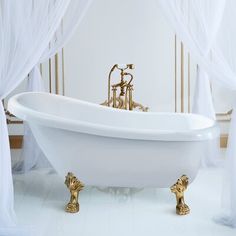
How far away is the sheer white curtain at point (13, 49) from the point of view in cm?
320

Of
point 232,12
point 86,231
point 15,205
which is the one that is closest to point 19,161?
point 15,205

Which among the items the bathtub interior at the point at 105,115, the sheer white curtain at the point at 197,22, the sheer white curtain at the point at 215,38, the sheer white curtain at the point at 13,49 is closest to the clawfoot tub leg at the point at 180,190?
the sheer white curtain at the point at 215,38

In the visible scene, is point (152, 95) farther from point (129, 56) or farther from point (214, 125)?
point (214, 125)

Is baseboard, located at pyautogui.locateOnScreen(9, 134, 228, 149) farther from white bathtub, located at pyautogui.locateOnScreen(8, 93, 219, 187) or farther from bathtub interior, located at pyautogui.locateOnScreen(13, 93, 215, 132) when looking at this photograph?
white bathtub, located at pyautogui.locateOnScreen(8, 93, 219, 187)

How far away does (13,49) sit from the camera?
327cm

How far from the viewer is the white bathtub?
11.2 feet

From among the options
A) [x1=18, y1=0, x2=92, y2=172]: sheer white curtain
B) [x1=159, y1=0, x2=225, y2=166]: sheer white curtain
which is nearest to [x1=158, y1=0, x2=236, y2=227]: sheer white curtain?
[x1=159, y1=0, x2=225, y2=166]: sheer white curtain

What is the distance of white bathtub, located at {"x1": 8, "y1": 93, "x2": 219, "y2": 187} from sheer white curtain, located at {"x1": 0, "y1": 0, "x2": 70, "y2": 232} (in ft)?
1.13

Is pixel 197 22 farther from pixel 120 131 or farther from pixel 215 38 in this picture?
pixel 120 131

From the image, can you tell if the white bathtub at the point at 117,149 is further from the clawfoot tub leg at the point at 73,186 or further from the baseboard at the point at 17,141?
the baseboard at the point at 17,141

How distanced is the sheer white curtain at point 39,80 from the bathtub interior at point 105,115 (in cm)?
31

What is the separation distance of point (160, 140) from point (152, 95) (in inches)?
70.0

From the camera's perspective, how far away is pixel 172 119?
412 cm

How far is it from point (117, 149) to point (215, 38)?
0.92 meters
